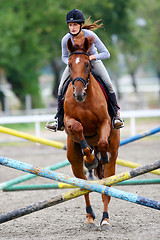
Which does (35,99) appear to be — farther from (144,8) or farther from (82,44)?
(82,44)

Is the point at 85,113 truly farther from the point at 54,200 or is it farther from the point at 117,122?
the point at 54,200

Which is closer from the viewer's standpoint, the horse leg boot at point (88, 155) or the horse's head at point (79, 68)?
the horse's head at point (79, 68)

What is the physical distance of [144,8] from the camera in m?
31.7

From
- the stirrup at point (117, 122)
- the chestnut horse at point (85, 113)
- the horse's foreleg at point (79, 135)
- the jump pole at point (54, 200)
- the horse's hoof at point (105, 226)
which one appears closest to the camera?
the jump pole at point (54, 200)

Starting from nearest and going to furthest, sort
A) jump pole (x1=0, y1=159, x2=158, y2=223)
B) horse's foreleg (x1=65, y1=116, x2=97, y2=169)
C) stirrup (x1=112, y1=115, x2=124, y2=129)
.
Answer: jump pole (x1=0, y1=159, x2=158, y2=223), horse's foreleg (x1=65, y1=116, x2=97, y2=169), stirrup (x1=112, y1=115, x2=124, y2=129)

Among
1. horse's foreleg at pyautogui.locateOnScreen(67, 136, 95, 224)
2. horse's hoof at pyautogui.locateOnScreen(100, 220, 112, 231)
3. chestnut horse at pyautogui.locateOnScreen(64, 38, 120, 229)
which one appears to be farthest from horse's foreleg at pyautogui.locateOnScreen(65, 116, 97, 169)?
horse's hoof at pyautogui.locateOnScreen(100, 220, 112, 231)

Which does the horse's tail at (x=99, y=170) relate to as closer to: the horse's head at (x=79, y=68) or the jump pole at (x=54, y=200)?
the jump pole at (x=54, y=200)

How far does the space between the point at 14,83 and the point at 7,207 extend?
18.6m

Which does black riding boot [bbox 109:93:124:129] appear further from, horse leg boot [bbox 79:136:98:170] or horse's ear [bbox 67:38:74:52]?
horse's ear [bbox 67:38:74:52]

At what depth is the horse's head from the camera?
4.57 metres

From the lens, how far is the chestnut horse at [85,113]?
4.66 meters

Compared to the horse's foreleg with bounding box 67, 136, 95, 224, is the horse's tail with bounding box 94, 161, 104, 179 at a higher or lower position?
lower

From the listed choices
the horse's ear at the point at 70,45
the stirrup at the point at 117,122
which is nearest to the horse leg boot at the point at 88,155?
the stirrup at the point at 117,122

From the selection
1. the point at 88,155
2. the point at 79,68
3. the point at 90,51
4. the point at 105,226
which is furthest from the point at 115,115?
the point at 105,226
